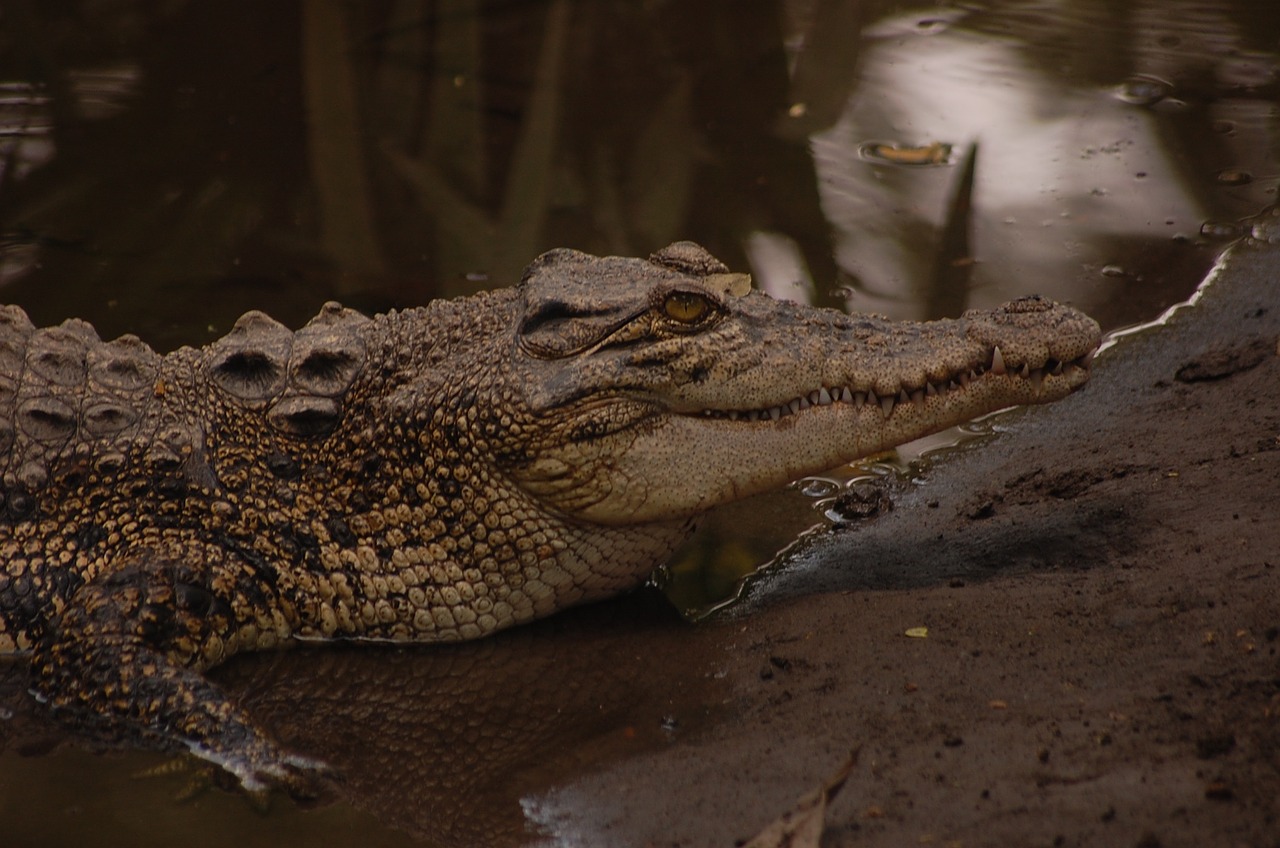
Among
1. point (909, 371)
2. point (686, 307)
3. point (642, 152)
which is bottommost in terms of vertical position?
point (642, 152)

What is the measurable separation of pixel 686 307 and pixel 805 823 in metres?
1.62

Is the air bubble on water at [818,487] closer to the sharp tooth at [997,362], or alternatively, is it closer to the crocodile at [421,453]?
the crocodile at [421,453]

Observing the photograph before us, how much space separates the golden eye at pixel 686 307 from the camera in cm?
374

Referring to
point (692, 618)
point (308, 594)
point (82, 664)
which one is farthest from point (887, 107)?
point (82, 664)

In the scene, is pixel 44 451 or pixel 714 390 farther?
pixel 44 451

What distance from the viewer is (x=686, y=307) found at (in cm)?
375

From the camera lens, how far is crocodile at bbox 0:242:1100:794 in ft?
12.3

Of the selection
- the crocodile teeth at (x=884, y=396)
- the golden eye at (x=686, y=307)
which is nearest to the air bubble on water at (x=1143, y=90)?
the crocodile teeth at (x=884, y=396)

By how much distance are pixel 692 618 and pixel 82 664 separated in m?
1.86

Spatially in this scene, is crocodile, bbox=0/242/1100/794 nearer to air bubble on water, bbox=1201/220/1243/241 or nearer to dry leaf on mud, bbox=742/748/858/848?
dry leaf on mud, bbox=742/748/858/848

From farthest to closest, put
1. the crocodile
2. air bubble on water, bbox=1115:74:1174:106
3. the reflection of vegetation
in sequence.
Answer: air bubble on water, bbox=1115:74:1174:106 → the reflection of vegetation → the crocodile

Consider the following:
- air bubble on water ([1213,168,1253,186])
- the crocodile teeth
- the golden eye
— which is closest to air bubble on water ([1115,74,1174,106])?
air bubble on water ([1213,168,1253,186])

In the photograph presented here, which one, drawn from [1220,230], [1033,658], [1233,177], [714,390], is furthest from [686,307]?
[1233,177]

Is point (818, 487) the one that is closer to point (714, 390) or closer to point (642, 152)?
point (714, 390)
